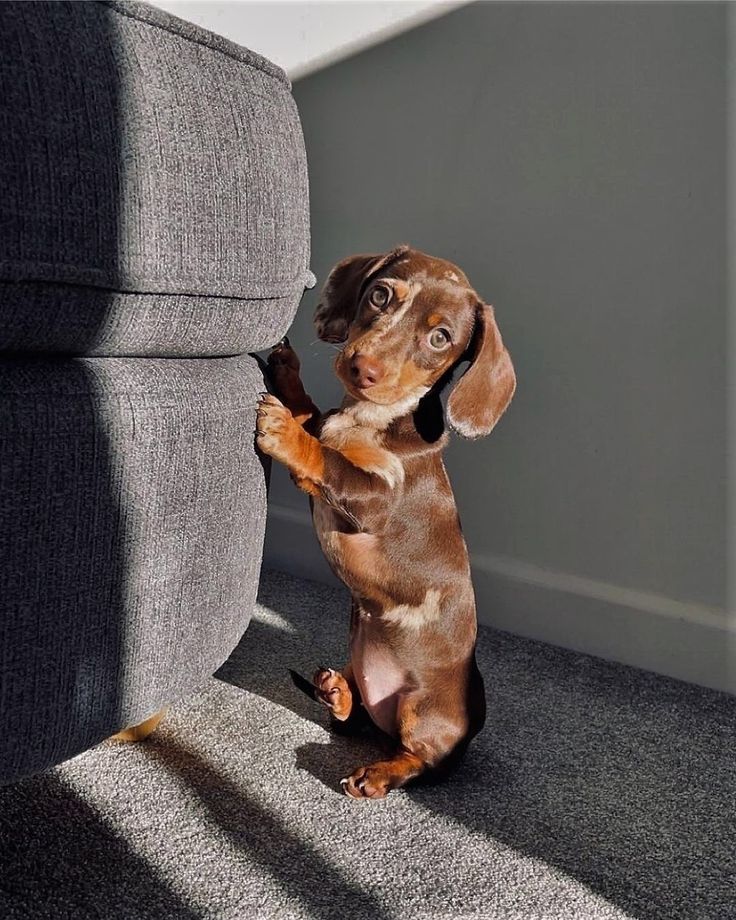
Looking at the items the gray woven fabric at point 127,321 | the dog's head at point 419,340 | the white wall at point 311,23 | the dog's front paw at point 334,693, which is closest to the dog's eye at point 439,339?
the dog's head at point 419,340

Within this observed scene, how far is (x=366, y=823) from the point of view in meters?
1.39

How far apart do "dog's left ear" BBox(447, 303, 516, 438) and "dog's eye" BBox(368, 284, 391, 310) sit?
0.15 metres

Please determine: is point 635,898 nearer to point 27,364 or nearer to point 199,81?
point 27,364

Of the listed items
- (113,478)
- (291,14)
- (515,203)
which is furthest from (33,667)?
(291,14)

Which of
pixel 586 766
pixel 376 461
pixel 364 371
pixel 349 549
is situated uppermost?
pixel 364 371

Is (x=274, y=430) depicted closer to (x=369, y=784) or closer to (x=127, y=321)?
(x=127, y=321)

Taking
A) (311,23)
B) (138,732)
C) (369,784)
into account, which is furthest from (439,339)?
(311,23)

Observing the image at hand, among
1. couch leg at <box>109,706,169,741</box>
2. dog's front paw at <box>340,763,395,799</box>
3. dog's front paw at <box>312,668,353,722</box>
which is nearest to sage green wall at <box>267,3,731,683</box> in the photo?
dog's front paw at <box>312,668,353,722</box>

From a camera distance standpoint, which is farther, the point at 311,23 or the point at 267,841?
the point at 311,23

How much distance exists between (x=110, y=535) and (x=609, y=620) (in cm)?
143

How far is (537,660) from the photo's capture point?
7.02ft

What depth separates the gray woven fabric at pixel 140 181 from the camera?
2.98ft

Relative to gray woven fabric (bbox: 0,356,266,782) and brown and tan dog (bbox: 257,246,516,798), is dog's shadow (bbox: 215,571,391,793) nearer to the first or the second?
brown and tan dog (bbox: 257,246,516,798)

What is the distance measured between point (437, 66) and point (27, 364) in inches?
66.5
